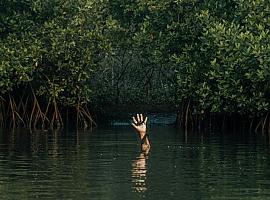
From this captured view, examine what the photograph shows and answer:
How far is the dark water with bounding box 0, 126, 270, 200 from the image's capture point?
1950 centimetres

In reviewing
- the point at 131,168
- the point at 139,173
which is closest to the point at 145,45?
the point at 131,168

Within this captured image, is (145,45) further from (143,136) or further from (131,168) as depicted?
(131,168)

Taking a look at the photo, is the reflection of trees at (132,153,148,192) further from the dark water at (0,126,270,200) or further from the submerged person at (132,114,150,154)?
the submerged person at (132,114,150,154)

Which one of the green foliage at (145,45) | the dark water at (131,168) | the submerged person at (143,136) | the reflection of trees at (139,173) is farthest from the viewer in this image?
the green foliage at (145,45)

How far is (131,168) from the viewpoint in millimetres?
24531

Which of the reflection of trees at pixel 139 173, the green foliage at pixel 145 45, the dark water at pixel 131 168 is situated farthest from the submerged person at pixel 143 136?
the green foliage at pixel 145 45

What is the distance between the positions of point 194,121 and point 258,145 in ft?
42.8

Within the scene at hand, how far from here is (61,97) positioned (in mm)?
47969

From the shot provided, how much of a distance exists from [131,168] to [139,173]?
1.39 m

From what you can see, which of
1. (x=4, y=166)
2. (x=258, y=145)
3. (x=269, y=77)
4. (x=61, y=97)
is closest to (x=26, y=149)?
(x=4, y=166)

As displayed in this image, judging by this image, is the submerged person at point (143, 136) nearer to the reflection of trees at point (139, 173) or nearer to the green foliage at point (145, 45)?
the reflection of trees at point (139, 173)

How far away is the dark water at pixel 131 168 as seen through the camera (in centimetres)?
1950

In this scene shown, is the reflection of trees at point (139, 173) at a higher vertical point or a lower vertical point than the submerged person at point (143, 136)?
lower

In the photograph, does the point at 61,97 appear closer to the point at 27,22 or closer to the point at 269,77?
the point at 27,22
